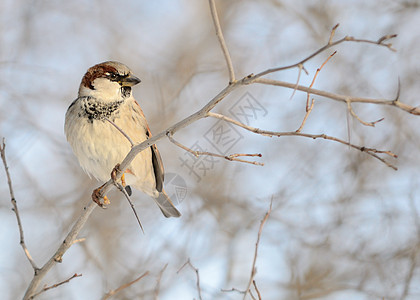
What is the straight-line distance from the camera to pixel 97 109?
138 inches

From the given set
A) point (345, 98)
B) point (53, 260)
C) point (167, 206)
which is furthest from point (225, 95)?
point (167, 206)

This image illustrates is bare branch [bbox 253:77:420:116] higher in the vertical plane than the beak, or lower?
lower

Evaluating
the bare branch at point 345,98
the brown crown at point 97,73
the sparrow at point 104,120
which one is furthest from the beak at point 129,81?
the bare branch at point 345,98

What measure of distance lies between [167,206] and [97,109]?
1107mm

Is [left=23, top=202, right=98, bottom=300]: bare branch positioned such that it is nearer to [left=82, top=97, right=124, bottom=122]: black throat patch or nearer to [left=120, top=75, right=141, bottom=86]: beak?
[left=82, top=97, right=124, bottom=122]: black throat patch

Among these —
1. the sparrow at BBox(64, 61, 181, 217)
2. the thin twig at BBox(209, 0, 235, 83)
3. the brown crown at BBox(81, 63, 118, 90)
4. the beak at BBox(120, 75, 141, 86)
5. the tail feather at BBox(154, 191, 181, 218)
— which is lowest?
the thin twig at BBox(209, 0, 235, 83)

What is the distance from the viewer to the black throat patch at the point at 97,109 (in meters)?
3.51

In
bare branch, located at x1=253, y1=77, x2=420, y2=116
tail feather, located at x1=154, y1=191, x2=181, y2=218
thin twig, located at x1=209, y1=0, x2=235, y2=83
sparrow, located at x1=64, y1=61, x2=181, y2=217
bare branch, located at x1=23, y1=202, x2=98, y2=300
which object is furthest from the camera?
tail feather, located at x1=154, y1=191, x2=181, y2=218

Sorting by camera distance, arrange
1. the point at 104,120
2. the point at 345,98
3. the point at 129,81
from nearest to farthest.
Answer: the point at 345,98 < the point at 104,120 < the point at 129,81

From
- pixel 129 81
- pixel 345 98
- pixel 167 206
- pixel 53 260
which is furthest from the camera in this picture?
pixel 167 206

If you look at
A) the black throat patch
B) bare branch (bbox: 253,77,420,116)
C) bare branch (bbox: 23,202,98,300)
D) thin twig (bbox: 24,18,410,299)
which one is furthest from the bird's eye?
bare branch (bbox: 253,77,420,116)

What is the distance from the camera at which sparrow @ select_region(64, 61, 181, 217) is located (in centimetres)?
350

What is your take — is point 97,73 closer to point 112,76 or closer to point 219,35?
point 112,76

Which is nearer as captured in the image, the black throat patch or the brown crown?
the black throat patch
